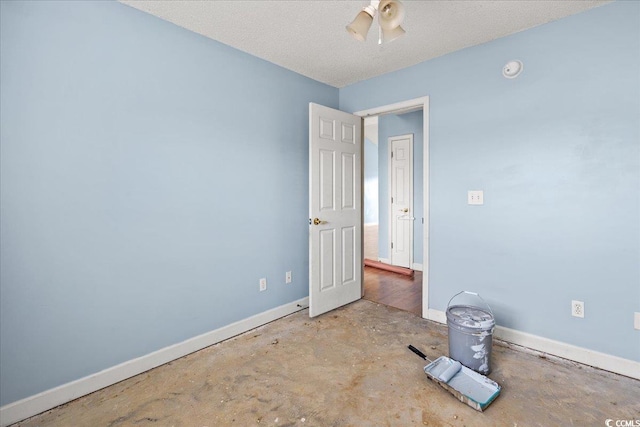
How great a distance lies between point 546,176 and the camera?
2340 millimetres

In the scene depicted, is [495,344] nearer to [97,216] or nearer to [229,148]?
[229,148]

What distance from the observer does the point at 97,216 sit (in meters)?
1.94

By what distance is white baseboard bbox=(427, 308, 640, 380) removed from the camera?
2.04m

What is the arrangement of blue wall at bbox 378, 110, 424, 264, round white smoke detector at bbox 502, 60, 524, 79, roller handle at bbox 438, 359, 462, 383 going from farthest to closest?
blue wall at bbox 378, 110, 424, 264 → round white smoke detector at bbox 502, 60, 524, 79 → roller handle at bbox 438, 359, 462, 383

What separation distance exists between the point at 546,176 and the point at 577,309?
40.5 inches

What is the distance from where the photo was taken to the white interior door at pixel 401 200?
5.01m

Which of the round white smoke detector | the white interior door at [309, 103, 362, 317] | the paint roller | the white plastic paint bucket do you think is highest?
the round white smoke detector

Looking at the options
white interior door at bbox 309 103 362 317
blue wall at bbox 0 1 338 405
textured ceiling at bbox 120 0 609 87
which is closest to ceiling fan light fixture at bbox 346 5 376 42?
textured ceiling at bbox 120 0 609 87

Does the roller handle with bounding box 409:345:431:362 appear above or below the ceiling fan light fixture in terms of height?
below

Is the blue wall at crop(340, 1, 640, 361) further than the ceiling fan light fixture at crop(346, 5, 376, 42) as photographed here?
Yes

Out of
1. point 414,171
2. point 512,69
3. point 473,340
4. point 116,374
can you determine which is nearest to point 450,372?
point 473,340

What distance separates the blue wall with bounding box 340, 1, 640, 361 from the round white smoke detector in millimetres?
47

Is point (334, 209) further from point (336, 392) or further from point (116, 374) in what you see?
point (116, 374)

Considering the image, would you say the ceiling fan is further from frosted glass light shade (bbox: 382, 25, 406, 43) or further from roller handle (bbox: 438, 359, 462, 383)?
roller handle (bbox: 438, 359, 462, 383)
